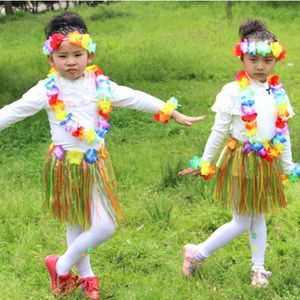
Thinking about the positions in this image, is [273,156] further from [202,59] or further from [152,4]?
[152,4]

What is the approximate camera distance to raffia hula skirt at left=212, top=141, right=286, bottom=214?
129 inches

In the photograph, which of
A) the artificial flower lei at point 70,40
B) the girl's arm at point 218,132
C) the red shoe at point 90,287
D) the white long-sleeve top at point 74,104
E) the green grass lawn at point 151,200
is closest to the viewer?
the artificial flower lei at point 70,40

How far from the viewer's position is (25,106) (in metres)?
3.11

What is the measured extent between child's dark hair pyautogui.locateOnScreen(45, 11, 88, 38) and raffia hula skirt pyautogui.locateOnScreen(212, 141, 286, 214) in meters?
1.03

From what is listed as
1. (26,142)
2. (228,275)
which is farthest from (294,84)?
(228,275)

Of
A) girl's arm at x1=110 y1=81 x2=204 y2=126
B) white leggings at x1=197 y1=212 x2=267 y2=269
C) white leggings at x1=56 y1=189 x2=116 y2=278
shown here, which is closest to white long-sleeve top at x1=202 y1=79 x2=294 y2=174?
girl's arm at x1=110 y1=81 x2=204 y2=126

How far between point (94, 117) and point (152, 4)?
15127 mm

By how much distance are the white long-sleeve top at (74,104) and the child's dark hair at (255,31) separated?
60cm

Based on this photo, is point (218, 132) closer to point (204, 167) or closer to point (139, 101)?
point (204, 167)

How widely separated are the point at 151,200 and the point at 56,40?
1892 mm

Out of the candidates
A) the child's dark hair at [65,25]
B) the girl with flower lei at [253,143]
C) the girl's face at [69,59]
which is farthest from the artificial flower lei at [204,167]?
the child's dark hair at [65,25]

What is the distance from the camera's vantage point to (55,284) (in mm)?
→ 3420

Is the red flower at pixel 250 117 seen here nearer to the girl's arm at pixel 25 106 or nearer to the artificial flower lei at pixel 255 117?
the artificial flower lei at pixel 255 117

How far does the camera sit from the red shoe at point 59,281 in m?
3.38
